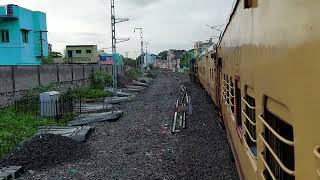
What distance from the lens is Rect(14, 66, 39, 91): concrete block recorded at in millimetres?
20737

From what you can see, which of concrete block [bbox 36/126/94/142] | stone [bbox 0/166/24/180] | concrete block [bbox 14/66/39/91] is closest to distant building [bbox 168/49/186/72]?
concrete block [bbox 14/66/39/91]

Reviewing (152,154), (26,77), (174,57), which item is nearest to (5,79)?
(26,77)

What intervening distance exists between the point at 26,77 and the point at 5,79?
2.77 metres

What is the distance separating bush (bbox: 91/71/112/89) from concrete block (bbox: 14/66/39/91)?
14.6 meters

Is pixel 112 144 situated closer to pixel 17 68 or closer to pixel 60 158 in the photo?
pixel 60 158

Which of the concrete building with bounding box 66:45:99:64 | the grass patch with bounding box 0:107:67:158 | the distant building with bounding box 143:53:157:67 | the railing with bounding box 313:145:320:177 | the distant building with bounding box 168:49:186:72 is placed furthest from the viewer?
the distant building with bounding box 168:49:186:72

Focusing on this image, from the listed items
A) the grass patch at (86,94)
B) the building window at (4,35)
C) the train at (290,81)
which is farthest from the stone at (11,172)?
the building window at (4,35)

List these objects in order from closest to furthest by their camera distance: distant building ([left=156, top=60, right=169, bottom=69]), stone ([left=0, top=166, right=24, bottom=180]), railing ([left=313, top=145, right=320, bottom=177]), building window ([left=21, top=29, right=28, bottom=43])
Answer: railing ([left=313, top=145, right=320, bottom=177]) → stone ([left=0, top=166, right=24, bottom=180]) → building window ([left=21, top=29, right=28, bottom=43]) → distant building ([left=156, top=60, right=169, bottom=69])

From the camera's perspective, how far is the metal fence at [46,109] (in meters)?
19.1

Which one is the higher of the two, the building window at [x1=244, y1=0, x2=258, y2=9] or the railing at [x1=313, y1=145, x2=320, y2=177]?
the building window at [x1=244, y1=0, x2=258, y2=9]

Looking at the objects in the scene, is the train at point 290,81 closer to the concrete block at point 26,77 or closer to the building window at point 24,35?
the concrete block at point 26,77

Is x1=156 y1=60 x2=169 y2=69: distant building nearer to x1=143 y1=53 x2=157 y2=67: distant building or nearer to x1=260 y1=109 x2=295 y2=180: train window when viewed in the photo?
x1=143 y1=53 x2=157 y2=67: distant building

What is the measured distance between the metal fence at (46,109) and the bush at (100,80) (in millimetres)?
17567

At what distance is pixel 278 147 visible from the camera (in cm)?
271
